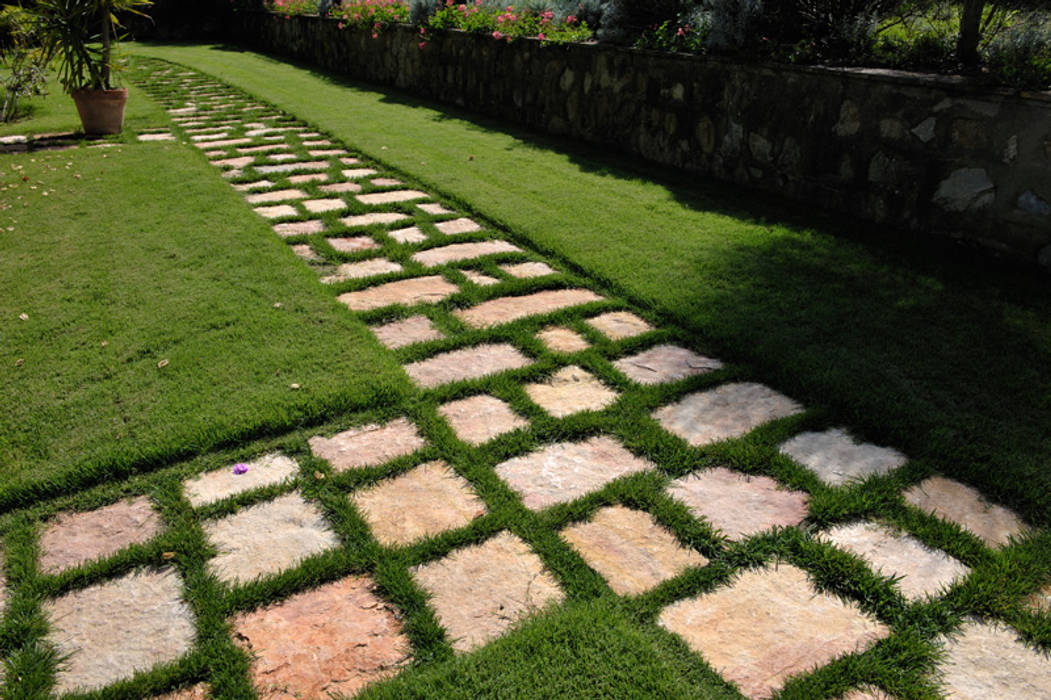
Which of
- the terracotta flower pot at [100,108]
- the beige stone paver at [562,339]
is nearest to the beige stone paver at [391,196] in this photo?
the beige stone paver at [562,339]

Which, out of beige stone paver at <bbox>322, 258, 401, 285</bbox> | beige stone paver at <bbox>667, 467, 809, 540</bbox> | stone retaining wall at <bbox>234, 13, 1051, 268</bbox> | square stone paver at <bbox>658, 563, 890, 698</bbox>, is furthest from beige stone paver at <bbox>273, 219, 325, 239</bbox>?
square stone paver at <bbox>658, 563, 890, 698</bbox>

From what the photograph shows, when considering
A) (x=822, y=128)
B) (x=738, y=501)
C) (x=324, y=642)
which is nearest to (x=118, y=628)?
(x=324, y=642)

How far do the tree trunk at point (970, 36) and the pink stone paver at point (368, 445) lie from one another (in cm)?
402

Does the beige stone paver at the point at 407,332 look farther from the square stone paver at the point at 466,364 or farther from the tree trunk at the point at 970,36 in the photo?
the tree trunk at the point at 970,36

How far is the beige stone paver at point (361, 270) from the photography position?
3.83m

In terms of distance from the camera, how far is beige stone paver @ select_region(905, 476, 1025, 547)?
2.09m

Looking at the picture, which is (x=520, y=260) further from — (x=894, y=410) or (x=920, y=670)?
(x=920, y=670)

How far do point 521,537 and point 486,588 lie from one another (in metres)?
0.22

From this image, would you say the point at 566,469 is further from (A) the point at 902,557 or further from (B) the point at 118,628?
(B) the point at 118,628

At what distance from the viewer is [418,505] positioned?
7.17 feet

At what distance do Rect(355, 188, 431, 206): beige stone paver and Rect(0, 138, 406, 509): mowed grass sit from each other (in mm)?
831

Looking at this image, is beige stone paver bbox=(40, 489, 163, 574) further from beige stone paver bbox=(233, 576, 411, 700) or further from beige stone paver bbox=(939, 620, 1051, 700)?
beige stone paver bbox=(939, 620, 1051, 700)

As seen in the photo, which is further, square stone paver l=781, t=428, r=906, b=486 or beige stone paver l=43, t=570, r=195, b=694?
square stone paver l=781, t=428, r=906, b=486

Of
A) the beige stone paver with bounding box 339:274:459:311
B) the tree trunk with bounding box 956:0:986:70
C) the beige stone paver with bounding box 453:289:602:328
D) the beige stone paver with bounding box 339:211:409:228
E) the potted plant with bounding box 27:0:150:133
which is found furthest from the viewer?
the potted plant with bounding box 27:0:150:133
